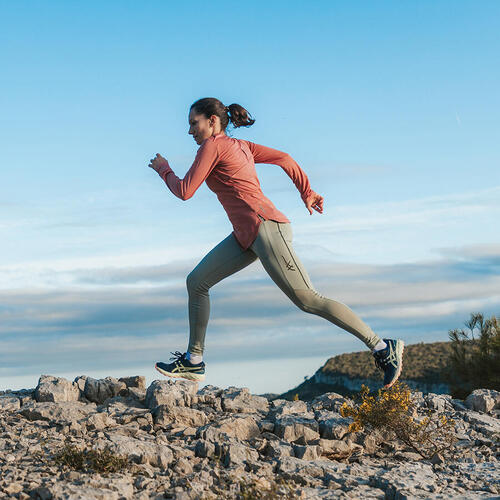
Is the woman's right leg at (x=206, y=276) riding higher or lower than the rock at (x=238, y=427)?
higher

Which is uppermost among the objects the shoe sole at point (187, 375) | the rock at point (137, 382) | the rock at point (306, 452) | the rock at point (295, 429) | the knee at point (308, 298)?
the knee at point (308, 298)

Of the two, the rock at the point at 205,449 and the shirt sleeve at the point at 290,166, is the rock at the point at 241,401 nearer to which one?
the rock at the point at 205,449

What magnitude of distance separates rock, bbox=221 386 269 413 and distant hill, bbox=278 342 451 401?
19.2 meters

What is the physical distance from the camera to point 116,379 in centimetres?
859

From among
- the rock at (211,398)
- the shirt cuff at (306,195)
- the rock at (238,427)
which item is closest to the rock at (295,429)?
the rock at (238,427)

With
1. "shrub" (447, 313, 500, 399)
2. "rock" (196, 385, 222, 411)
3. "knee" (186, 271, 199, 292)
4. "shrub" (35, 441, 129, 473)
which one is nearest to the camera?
"shrub" (35, 441, 129, 473)

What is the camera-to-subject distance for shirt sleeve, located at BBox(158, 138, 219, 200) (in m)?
7.00

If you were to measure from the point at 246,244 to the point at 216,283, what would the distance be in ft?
2.13

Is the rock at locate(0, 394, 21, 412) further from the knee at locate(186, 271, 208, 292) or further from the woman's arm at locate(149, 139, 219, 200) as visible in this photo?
the woman's arm at locate(149, 139, 219, 200)

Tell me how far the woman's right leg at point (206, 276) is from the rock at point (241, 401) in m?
0.64

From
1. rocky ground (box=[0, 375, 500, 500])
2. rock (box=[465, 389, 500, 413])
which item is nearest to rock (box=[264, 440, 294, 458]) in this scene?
rocky ground (box=[0, 375, 500, 500])

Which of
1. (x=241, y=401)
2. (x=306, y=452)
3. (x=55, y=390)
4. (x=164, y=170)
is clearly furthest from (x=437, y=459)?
(x=55, y=390)

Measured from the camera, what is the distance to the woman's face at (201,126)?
739 cm

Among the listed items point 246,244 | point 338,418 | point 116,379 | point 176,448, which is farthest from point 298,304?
point 116,379
